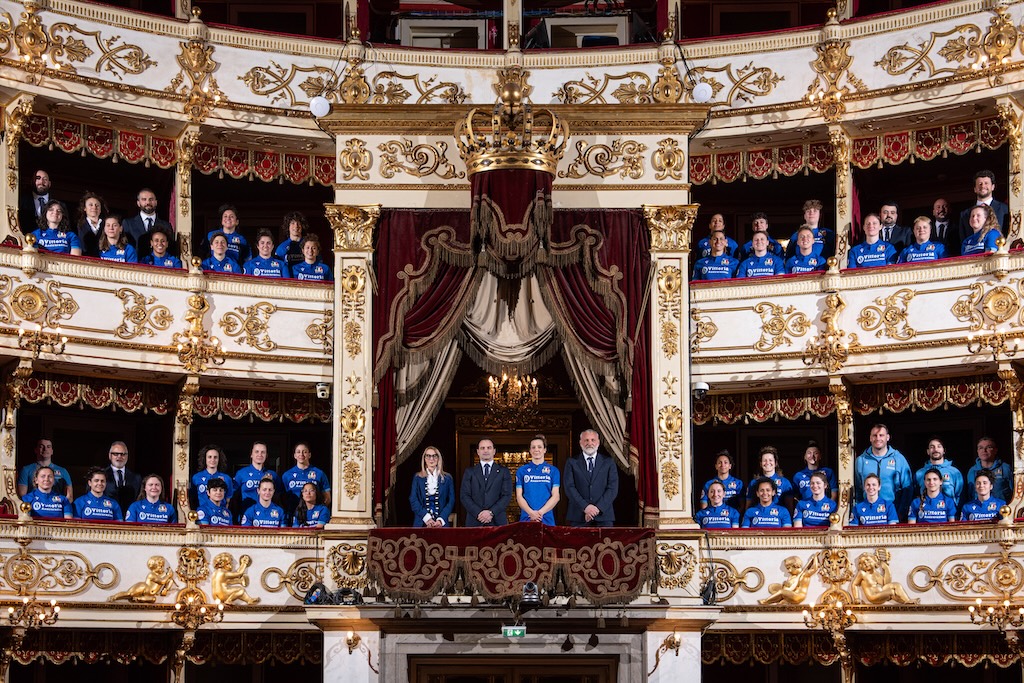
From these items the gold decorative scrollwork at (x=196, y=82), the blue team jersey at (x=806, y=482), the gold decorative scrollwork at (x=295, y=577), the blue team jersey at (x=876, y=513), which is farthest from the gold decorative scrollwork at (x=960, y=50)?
the gold decorative scrollwork at (x=295, y=577)

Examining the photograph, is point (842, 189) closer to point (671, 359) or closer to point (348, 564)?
point (671, 359)

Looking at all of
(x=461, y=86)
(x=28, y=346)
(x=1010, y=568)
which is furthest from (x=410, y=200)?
(x=1010, y=568)

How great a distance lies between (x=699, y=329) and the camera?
2130 centimetres

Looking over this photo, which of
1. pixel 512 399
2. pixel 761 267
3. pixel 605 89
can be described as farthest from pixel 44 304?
pixel 761 267

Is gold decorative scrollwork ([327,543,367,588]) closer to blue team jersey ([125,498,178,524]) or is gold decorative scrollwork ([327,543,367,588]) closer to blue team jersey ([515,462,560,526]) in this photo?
blue team jersey ([515,462,560,526])

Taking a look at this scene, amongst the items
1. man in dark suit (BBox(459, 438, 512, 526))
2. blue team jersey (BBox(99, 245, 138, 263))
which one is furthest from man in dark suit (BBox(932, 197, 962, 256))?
blue team jersey (BBox(99, 245, 138, 263))

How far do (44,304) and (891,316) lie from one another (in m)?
10.3

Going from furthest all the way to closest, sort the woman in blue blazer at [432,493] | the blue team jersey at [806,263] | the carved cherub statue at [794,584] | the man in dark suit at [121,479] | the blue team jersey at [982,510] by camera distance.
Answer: the blue team jersey at [806,263]
the man in dark suit at [121,479]
the carved cherub statue at [794,584]
the woman in blue blazer at [432,493]
the blue team jersey at [982,510]

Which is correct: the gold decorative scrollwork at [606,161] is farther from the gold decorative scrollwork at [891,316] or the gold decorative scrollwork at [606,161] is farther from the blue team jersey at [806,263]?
the gold decorative scrollwork at [891,316]

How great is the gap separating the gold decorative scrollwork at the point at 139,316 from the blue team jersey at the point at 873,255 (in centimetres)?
867

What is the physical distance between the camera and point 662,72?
69.7 ft

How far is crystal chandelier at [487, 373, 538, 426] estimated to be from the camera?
21.7m

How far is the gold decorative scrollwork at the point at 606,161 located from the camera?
20.9 metres

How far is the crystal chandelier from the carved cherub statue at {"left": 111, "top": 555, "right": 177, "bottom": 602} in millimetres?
4726
